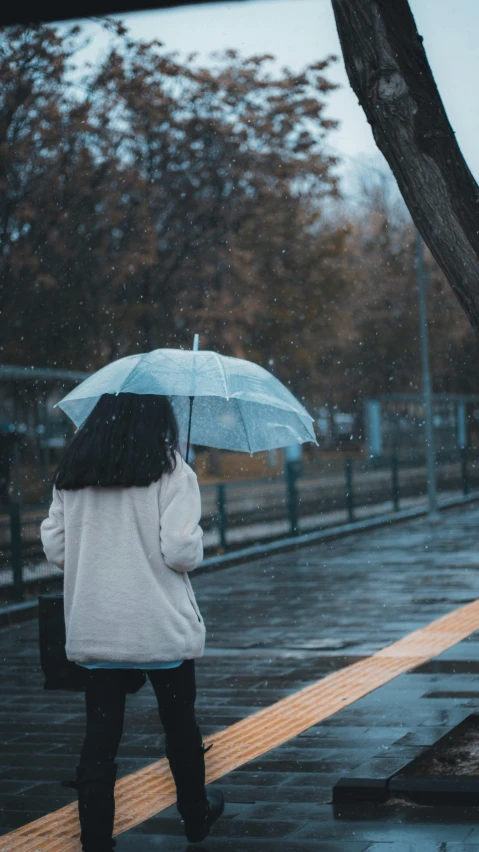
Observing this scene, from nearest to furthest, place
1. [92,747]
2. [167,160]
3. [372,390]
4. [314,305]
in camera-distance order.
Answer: [92,747], [167,160], [314,305], [372,390]

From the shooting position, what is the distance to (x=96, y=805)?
12.1ft

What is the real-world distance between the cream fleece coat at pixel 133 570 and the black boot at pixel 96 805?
32 centimetres

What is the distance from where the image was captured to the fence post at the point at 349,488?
1992 cm

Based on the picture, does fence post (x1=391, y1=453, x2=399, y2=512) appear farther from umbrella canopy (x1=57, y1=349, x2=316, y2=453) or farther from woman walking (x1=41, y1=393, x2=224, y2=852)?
woman walking (x1=41, y1=393, x2=224, y2=852)

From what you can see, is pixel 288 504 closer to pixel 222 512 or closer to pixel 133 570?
pixel 222 512

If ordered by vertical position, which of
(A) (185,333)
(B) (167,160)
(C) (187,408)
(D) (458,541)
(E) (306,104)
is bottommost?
(D) (458,541)

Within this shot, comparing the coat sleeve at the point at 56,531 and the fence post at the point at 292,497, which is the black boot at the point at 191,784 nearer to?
the coat sleeve at the point at 56,531

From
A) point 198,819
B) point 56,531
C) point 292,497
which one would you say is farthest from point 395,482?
point 56,531

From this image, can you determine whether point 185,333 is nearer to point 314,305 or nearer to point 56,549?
point 314,305

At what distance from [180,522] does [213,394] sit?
1.83 ft

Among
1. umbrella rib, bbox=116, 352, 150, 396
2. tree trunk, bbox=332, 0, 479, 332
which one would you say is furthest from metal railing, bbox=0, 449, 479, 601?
tree trunk, bbox=332, 0, 479, 332

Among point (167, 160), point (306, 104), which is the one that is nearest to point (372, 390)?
point (306, 104)

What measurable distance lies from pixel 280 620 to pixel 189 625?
623 centimetres

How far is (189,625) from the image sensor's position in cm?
376
